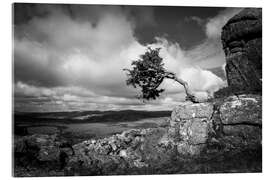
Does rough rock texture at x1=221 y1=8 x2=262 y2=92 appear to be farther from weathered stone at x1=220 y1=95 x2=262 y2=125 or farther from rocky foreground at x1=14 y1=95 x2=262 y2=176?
rocky foreground at x1=14 y1=95 x2=262 y2=176

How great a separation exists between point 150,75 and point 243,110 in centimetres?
345

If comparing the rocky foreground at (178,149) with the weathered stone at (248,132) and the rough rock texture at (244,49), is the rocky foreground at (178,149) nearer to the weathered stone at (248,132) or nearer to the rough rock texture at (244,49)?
the weathered stone at (248,132)

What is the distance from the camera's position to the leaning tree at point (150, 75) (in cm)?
935

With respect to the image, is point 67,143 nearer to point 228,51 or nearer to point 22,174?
point 22,174

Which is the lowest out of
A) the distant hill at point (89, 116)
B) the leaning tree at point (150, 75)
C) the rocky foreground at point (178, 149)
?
the rocky foreground at point (178, 149)

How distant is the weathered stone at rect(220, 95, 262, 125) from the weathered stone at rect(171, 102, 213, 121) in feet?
1.44

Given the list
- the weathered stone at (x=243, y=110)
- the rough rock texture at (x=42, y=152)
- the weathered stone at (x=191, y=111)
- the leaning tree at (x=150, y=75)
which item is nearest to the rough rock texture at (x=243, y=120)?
the weathered stone at (x=243, y=110)

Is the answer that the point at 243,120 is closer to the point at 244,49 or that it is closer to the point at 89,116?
the point at 244,49

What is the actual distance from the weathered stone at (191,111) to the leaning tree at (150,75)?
0.59 m

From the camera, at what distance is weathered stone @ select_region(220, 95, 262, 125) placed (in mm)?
8508

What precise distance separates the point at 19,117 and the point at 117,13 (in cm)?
423

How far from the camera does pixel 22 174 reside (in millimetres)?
7531

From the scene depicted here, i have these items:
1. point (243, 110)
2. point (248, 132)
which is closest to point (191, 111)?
point (243, 110)

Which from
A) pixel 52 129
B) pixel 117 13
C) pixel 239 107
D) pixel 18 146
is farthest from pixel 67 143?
pixel 239 107
